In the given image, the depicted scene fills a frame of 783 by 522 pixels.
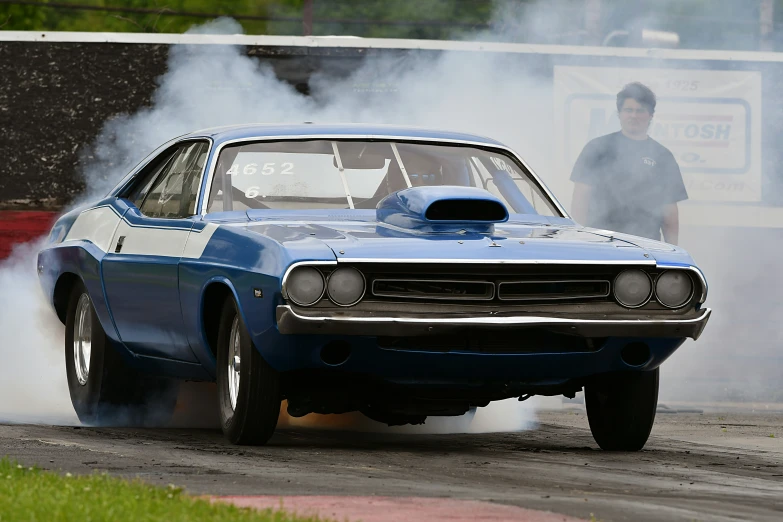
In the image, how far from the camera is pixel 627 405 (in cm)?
711

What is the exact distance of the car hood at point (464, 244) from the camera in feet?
20.6

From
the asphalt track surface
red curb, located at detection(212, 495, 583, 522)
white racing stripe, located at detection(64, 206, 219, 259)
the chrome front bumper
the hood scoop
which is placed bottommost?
the asphalt track surface

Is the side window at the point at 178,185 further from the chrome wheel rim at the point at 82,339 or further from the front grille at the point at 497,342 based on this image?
the front grille at the point at 497,342

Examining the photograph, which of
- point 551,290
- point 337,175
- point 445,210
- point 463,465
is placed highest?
point 337,175

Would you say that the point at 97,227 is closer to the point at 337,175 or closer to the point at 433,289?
the point at 337,175

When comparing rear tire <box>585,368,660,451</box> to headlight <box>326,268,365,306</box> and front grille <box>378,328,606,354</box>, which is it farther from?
headlight <box>326,268,365,306</box>

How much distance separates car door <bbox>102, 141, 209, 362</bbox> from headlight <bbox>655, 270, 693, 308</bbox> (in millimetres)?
2000

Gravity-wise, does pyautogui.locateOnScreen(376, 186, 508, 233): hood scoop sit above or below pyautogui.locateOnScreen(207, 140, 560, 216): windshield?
below

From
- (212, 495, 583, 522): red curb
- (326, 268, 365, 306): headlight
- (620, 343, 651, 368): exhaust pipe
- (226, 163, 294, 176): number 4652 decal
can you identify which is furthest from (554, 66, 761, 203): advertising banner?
(212, 495, 583, 522): red curb

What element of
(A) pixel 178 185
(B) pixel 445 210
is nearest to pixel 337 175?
(A) pixel 178 185

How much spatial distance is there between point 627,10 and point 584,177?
7541 mm

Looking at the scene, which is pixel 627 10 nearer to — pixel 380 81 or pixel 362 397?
pixel 380 81

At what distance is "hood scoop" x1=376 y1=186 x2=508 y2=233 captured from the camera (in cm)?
670

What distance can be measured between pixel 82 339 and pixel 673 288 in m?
3.28
